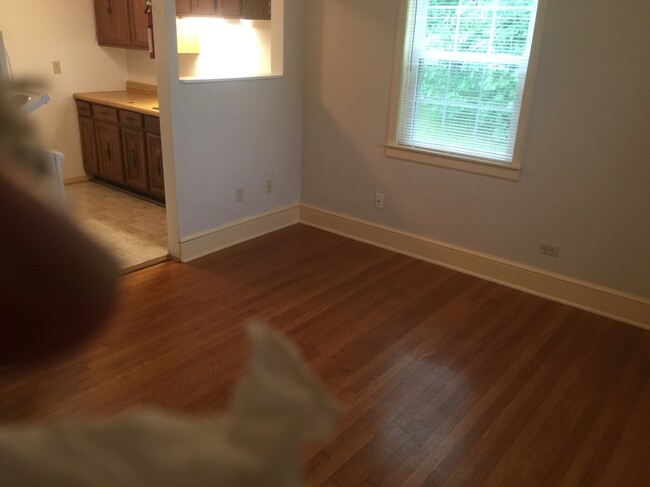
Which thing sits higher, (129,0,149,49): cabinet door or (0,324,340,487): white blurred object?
(129,0,149,49): cabinet door

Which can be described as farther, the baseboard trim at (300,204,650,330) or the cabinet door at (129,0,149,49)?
the cabinet door at (129,0,149,49)

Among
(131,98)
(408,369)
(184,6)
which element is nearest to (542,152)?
(408,369)

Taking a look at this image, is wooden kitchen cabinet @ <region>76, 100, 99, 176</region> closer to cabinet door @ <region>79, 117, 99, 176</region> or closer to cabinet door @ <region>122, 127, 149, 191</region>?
cabinet door @ <region>79, 117, 99, 176</region>

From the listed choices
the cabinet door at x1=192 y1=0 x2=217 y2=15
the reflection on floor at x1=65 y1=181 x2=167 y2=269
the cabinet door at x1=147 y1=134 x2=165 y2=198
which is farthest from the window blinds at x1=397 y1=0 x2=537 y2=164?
the cabinet door at x1=147 y1=134 x2=165 y2=198

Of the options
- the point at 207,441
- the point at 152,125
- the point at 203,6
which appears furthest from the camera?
the point at 152,125

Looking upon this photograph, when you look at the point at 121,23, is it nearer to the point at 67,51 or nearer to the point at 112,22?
the point at 112,22

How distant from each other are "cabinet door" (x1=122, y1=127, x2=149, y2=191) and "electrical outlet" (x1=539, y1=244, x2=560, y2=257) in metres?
3.31

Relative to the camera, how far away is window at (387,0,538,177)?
3.03m

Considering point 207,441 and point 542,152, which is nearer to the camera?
point 207,441

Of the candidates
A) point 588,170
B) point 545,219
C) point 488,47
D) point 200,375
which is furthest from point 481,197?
point 200,375

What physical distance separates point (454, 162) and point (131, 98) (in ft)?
10.4

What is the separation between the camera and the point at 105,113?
15.7 feet

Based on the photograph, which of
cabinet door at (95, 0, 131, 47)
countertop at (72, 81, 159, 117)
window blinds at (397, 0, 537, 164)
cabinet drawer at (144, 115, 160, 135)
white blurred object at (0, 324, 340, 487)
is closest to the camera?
white blurred object at (0, 324, 340, 487)

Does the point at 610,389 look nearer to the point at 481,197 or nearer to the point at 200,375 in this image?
the point at 481,197
